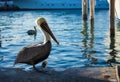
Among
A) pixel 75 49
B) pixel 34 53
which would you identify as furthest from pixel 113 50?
pixel 34 53

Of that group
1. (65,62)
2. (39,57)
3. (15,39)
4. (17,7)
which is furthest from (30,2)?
(39,57)

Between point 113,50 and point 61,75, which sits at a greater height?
point 61,75

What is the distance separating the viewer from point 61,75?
315 inches

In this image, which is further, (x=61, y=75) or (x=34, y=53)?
(x=34, y=53)

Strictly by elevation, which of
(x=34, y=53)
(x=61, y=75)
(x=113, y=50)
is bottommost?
(x=113, y=50)

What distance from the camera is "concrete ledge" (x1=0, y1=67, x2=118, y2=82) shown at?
303 inches

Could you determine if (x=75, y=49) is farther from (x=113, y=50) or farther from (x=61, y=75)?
(x=61, y=75)

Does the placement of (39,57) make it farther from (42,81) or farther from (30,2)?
(30,2)

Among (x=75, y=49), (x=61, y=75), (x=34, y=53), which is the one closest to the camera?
(x=61, y=75)

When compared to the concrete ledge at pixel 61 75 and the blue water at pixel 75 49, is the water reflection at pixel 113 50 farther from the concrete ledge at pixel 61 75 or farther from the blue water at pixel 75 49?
the concrete ledge at pixel 61 75

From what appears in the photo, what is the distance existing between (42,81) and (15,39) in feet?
55.4

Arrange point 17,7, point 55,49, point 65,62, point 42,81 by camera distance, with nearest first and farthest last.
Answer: point 42,81, point 65,62, point 55,49, point 17,7

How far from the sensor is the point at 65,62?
15719mm

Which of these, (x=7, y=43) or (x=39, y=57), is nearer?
(x=39, y=57)
